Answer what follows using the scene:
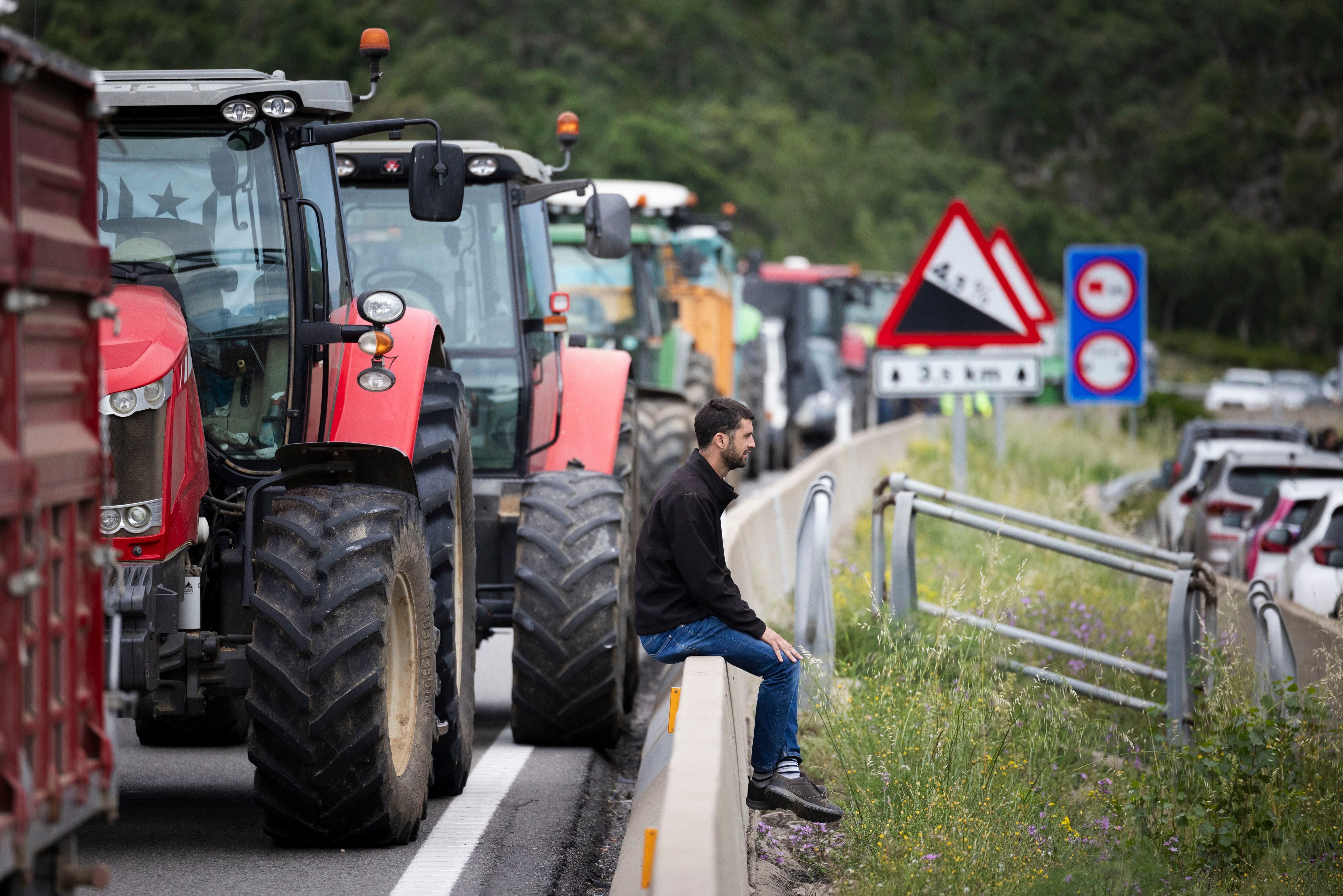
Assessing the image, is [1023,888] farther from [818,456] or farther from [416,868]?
[818,456]

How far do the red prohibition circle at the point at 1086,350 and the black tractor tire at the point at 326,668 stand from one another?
7.09 m

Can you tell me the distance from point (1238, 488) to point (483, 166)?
404 inches

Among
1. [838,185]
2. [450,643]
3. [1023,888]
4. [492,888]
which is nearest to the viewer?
[1023,888]

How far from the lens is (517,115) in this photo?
4306 inches

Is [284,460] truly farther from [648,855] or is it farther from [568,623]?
[648,855]

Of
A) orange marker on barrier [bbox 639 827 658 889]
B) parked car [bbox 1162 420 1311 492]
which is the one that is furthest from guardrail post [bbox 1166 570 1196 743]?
parked car [bbox 1162 420 1311 492]

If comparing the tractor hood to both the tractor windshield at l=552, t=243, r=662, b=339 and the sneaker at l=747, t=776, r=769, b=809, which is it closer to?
the sneaker at l=747, t=776, r=769, b=809

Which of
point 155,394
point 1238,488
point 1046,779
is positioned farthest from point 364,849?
point 1238,488

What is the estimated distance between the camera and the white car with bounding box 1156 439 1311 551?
60.2ft

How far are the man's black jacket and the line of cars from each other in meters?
4.35

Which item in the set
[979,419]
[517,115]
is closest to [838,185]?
[517,115]

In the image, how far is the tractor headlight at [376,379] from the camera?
6676 millimetres

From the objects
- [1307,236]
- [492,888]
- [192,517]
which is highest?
[1307,236]

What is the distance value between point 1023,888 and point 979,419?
23.0m
